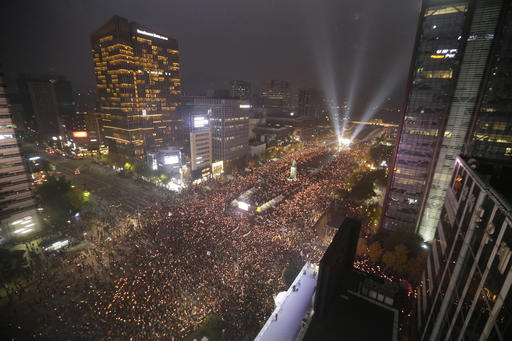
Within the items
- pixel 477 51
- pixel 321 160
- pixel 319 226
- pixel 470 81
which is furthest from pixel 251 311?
pixel 321 160

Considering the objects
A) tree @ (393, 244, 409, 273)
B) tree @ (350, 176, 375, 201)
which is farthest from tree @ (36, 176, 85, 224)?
tree @ (350, 176, 375, 201)

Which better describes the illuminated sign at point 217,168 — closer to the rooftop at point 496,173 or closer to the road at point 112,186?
the road at point 112,186

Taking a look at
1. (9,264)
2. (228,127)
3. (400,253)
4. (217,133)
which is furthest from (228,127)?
(400,253)

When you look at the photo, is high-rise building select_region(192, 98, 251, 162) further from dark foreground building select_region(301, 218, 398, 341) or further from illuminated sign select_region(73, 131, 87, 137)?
dark foreground building select_region(301, 218, 398, 341)

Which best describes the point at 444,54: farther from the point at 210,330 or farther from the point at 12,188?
the point at 12,188

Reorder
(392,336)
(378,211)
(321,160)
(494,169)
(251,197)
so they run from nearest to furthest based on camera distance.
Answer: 1. (494,169)
2. (392,336)
3. (378,211)
4. (251,197)
5. (321,160)

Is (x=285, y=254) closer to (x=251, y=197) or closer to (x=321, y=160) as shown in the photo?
(x=251, y=197)
